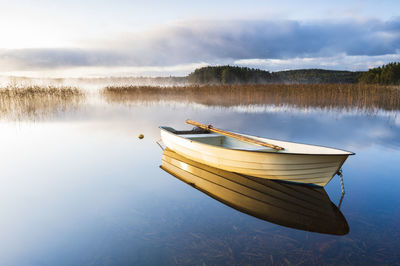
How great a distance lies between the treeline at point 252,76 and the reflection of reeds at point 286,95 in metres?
29.2

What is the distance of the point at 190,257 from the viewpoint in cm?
373

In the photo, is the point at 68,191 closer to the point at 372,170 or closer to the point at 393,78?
the point at 372,170

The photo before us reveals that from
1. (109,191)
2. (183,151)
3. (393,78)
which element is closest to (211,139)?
(183,151)

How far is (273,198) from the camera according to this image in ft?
17.7

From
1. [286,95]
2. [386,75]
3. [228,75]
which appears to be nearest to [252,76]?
[228,75]

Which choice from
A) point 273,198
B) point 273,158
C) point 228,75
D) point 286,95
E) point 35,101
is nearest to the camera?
point 273,198

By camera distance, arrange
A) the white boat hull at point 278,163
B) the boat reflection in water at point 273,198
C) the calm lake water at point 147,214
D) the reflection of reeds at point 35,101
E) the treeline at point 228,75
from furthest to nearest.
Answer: the treeline at point 228,75 → the reflection of reeds at point 35,101 → the white boat hull at point 278,163 → the boat reflection in water at point 273,198 → the calm lake water at point 147,214

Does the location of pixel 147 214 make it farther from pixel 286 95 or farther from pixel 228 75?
pixel 228 75

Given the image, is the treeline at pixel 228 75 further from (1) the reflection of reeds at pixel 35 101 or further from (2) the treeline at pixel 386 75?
(1) the reflection of reeds at pixel 35 101

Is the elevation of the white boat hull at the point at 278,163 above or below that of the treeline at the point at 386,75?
below

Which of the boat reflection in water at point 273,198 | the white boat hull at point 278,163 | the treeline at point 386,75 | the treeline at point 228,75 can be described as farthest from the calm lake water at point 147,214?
the treeline at point 228,75

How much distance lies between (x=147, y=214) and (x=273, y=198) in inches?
87.0

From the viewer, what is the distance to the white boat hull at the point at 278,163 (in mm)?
5254

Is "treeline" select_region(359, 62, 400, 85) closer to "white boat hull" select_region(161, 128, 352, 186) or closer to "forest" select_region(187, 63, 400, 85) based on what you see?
"forest" select_region(187, 63, 400, 85)
